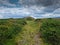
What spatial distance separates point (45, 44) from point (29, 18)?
109 feet

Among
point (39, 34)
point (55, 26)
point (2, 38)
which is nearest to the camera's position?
point (2, 38)

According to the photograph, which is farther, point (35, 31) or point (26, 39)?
point (35, 31)

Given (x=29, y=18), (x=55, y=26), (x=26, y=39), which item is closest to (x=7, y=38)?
(x=26, y=39)

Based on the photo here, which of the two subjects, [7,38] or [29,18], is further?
[29,18]

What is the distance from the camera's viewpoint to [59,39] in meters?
34.5

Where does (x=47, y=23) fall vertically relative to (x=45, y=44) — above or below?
above

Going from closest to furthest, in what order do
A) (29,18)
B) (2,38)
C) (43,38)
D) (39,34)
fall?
(2,38), (43,38), (39,34), (29,18)

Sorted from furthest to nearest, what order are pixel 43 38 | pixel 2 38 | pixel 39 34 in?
pixel 39 34 → pixel 43 38 → pixel 2 38

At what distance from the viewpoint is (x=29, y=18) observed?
66.8 metres

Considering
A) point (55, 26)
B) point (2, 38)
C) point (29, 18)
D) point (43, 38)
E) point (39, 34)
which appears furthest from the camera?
point (29, 18)

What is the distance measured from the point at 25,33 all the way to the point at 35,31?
9.93 ft

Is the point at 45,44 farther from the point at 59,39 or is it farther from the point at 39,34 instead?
the point at 39,34

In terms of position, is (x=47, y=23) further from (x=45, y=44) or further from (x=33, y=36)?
(x=45, y=44)

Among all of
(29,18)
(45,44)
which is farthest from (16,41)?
(29,18)
